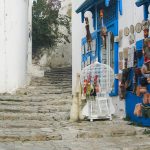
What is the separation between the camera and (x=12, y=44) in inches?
578

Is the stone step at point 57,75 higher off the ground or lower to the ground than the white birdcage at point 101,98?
higher

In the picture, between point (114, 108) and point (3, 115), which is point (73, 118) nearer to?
point (114, 108)

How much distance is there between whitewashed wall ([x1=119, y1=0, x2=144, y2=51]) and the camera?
32.8 ft

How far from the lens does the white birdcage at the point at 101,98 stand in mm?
10828

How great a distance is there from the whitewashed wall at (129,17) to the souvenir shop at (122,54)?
0.08m

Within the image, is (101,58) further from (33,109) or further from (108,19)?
(33,109)

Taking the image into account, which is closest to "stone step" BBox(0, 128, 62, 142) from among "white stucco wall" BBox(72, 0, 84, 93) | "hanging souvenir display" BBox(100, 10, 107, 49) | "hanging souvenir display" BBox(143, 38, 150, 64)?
"hanging souvenir display" BBox(143, 38, 150, 64)

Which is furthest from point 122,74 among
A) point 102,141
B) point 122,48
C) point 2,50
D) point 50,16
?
point 50,16

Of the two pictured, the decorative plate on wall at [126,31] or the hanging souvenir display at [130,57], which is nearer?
the hanging souvenir display at [130,57]

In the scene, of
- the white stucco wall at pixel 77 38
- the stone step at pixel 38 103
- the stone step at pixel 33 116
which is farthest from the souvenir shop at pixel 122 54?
the stone step at pixel 38 103

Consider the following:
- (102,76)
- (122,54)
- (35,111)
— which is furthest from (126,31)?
(35,111)

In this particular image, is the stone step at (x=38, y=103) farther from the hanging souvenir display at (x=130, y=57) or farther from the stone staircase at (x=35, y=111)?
the hanging souvenir display at (x=130, y=57)

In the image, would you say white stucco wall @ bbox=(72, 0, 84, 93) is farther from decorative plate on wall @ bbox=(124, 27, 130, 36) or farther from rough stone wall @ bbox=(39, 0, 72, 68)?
rough stone wall @ bbox=(39, 0, 72, 68)

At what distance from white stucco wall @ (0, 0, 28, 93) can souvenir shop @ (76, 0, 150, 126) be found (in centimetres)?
244
